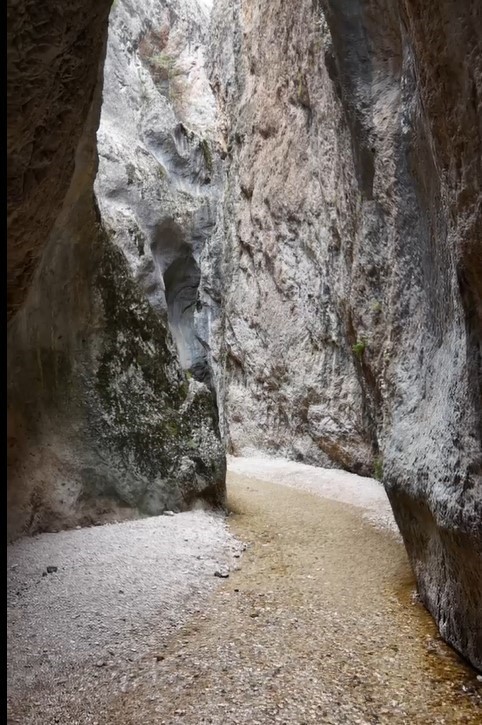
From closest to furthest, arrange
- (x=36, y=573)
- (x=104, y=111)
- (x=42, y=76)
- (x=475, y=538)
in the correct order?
(x=42, y=76) < (x=475, y=538) < (x=36, y=573) < (x=104, y=111)

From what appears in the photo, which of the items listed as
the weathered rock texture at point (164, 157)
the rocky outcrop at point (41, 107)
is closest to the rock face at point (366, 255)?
the weathered rock texture at point (164, 157)

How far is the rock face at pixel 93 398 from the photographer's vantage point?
6.31 metres

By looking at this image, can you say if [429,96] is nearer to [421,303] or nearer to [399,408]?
[421,303]

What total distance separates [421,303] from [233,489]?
215 inches

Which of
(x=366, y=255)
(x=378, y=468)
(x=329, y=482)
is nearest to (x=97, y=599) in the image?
(x=366, y=255)

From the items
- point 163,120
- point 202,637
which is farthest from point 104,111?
point 202,637

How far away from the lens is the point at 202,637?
4.34 meters

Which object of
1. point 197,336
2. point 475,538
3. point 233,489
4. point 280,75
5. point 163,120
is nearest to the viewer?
point 475,538

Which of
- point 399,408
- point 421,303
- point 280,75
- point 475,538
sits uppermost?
point 280,75

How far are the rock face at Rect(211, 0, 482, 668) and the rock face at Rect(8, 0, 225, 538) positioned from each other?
272cm

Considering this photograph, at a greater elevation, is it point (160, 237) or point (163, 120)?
point (163, 120)

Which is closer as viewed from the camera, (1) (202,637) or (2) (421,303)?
(1) (202,637)

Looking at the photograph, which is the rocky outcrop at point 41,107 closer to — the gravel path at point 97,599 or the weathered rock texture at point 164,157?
the gravel path at point 97,599

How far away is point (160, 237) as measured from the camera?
1709 cm
